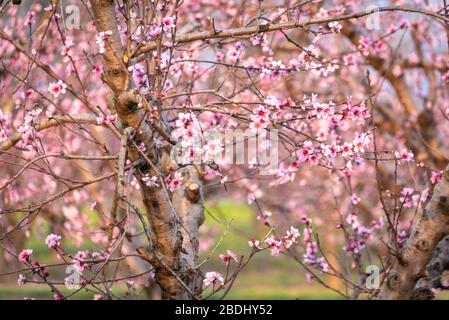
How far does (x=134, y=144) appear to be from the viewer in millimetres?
3619

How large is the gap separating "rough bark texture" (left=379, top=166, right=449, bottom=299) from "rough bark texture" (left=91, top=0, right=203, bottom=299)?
1343mm

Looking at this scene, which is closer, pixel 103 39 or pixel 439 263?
pixel 103 39

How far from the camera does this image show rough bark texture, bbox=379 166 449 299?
4172 millimetres

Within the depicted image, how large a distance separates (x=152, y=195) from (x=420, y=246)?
70.6 inches

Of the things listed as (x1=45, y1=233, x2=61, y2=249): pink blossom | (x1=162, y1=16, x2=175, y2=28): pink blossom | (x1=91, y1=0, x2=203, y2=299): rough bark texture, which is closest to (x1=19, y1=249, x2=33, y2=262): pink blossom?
(x1=45, y1=233, x2=61, y2=249): pink blossom

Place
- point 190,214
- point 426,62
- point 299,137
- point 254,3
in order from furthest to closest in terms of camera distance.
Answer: point 426,62, point 254,3, point 299,137, point 190,214

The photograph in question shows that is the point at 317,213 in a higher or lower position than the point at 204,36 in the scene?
higher

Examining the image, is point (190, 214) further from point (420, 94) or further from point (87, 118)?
point (420, 94)

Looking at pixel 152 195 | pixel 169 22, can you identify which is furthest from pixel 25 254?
pixel 169 22

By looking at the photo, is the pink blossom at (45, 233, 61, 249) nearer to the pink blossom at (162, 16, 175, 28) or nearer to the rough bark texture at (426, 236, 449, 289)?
the pink blossom at (162, 16, 175, 28)

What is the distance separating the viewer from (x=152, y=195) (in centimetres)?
398

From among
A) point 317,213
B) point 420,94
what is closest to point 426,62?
point 420,94

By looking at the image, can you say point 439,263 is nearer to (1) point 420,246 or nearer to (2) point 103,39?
(1) point 420,246

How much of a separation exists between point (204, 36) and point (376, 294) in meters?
2.30
